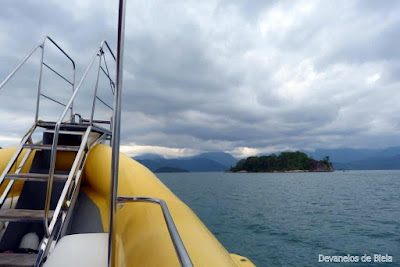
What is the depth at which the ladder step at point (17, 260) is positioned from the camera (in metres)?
1.41

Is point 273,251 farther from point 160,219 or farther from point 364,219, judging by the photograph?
point 364,219

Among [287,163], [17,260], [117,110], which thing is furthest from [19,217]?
[287,163]

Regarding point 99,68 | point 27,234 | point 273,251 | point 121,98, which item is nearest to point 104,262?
point 121,98

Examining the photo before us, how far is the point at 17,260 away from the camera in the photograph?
4.82 ft

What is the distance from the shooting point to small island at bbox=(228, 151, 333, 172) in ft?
315

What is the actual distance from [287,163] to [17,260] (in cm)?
10178

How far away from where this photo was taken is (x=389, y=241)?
21.8 ft

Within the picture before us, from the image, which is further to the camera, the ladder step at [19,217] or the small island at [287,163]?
the small island at [287,163]

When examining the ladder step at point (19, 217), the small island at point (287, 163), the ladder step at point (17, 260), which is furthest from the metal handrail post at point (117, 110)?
the small island at point (287, 163)

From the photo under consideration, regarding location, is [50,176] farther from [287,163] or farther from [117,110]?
[287,163]

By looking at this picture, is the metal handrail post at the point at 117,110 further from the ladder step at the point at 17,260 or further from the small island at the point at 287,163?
the small island at the point at 287,163

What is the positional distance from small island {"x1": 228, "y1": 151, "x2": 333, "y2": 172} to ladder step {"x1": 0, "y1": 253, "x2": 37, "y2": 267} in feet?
331

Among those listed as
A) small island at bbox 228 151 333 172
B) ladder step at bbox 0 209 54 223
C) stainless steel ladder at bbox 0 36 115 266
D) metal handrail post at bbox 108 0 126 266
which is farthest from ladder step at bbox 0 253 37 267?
small island at bbox 228 151 333 172

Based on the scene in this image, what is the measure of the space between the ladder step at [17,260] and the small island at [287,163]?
101 metres
